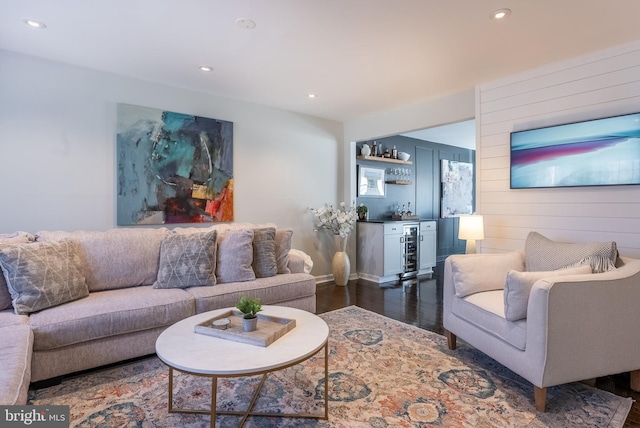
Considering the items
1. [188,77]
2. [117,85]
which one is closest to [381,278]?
[188,77]

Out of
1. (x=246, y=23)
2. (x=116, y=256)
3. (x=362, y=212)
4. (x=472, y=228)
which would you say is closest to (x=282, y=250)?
(x=116, y=256)

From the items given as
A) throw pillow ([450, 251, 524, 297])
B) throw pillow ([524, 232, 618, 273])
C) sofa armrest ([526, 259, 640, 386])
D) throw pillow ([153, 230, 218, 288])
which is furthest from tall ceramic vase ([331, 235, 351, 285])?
sofa armrest ([526, 259, 640, 386])

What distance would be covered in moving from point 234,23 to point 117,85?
167cm

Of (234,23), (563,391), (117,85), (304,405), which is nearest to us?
(304,405)

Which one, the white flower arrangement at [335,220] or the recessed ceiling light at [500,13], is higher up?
the recessed ceiling light at [500,13]

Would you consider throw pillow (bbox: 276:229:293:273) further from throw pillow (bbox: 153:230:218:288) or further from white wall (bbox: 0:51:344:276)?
white wall (bbox: 0:51:344:276)

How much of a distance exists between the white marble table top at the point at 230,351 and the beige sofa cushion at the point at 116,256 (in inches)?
43.4

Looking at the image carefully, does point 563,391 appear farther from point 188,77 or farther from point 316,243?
point 188,77

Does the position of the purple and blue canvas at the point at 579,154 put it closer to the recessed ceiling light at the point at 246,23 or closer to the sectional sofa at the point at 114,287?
the sectional sofa at the point at 114,287

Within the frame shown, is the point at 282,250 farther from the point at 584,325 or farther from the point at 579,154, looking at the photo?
the point at 579,154

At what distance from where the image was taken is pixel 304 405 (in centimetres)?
188

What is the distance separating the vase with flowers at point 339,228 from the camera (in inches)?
184

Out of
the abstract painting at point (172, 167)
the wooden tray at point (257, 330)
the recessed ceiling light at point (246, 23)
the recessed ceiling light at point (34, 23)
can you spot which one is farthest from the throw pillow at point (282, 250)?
the recessed ceiling light at point (34, 23)

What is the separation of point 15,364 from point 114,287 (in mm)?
1200
